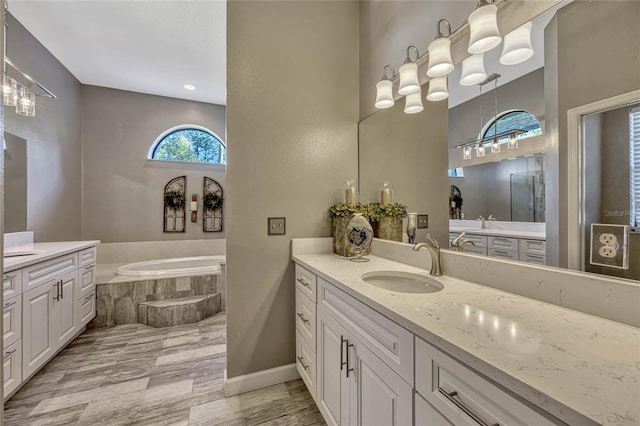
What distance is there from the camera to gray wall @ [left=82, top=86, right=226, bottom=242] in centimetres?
378

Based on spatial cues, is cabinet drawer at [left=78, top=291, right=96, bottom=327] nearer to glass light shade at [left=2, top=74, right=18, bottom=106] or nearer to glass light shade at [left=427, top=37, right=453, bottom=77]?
glass light shade at [left=2, top=74, right=18, bottom=106]

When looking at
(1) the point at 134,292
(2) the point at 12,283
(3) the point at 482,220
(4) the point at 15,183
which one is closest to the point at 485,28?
(3) the point at 482,220

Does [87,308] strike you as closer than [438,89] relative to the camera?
No

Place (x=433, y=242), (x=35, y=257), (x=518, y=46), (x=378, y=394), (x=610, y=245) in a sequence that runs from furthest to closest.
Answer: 1. (x=35, y=257)
2. (x=433, y=242)
3. (x=518, y=46)
4. (x=378, y=394)
5. (x=610, y=245)

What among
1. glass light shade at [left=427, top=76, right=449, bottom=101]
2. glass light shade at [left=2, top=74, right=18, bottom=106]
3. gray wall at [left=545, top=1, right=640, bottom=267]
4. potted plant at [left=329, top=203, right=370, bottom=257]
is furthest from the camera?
glass light shade at [left=2, top=74, right=18, bottom=106]

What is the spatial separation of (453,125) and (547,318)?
96 cm

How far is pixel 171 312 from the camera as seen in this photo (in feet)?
9.16

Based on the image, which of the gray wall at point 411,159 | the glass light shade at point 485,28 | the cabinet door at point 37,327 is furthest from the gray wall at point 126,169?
the glass light shade at point 485,28

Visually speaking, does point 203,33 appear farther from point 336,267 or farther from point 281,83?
point 336,267

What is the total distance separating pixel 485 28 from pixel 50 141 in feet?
13.9

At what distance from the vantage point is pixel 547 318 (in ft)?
2.57

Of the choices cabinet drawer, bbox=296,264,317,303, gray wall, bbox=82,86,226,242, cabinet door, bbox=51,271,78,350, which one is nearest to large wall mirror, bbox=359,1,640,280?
cabinet drawer, bbox=296,264,317,303

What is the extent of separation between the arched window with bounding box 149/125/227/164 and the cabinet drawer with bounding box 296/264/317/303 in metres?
3.42

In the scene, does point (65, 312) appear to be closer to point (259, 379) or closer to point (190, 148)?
point (259, 379)
